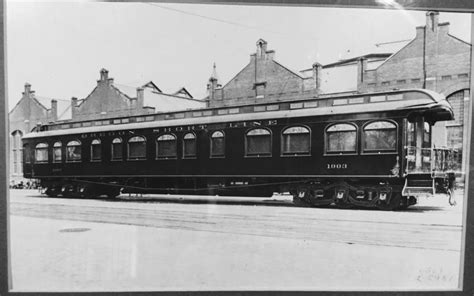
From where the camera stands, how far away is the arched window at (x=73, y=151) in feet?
10.8

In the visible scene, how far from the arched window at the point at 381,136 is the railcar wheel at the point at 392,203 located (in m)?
0.37

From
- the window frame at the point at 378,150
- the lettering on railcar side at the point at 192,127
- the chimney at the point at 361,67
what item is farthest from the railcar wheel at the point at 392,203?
the lettering on railcar side at the point at 192,127

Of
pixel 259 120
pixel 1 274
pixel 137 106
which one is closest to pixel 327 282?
pixel 259 120

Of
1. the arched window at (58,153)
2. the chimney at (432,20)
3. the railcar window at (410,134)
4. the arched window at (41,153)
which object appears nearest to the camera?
the chimney at (432,20)

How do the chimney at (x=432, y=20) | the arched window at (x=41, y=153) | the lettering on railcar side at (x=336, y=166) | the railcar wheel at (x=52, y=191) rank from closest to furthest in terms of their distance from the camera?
the chimney at (x=432, y=20) → the lettering on railcar side at (x=336, y=166) → the arched window at (x=41, y=153) → the railcar wheel at (x=52, y=191)

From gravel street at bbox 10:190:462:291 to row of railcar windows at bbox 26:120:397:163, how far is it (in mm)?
512

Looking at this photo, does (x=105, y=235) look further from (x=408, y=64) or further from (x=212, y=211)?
(x=408, y=64)

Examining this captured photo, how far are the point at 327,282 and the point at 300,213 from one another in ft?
1.77

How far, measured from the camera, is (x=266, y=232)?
2766 millimetres

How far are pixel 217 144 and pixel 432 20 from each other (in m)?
1.90

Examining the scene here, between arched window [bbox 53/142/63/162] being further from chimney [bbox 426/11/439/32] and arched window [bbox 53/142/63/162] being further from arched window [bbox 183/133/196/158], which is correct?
chimney [bbox 426/11/439/32]

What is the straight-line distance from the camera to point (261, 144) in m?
3.17

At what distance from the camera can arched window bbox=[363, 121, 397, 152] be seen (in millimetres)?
2799

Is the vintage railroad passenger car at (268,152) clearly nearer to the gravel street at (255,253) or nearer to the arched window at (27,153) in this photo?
the arched window at (27,153)
